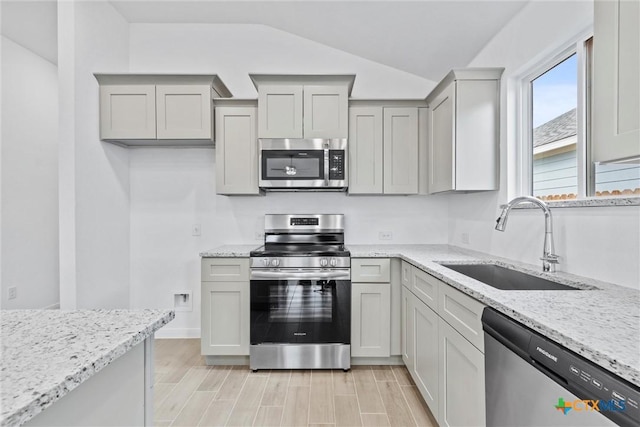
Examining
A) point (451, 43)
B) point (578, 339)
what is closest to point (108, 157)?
point (451, 43)

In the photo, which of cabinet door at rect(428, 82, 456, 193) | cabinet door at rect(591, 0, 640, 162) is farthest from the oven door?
cabinet door at rect(591, 0, 640, 162)

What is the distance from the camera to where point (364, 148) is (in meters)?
2.87

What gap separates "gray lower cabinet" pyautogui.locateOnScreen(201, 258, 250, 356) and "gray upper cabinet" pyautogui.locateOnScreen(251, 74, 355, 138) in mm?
1134

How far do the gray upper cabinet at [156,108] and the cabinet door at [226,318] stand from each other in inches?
50.3

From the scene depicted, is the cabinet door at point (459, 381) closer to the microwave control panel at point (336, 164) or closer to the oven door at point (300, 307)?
the oven door at point (300, 307)

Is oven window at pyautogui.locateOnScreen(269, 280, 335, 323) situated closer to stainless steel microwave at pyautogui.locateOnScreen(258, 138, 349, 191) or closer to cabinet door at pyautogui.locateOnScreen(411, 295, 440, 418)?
cabinet door at pyautogui.locateOnScreen(411, 295, 440, 418)

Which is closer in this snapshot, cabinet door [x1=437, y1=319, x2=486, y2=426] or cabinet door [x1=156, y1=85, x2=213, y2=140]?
cabinet door [x1=437, y1=319, x2=486, y2=426]

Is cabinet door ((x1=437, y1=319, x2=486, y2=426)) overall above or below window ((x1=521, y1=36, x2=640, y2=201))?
below

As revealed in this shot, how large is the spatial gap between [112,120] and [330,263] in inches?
84.9

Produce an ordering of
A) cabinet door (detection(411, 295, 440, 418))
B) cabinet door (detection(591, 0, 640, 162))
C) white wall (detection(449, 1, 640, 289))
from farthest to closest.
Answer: cabinet door (detection(411, 295, 440, 418)) < white wall (detection(449, 1, 640, 289)) < cabinet door (detection(591, 0, 640, 162))

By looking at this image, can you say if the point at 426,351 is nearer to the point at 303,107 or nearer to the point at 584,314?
the point at 584,314

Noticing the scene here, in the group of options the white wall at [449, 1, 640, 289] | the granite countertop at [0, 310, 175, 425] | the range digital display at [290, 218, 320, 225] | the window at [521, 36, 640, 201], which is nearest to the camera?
the granite countertop at [0, 310, 175, 425]

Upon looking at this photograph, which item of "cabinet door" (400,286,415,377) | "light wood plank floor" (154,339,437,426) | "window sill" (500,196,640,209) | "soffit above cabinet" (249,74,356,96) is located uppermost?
"soffit above cabinet" (249,74,356,96)

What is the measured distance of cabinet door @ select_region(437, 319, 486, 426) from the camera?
1316mm
